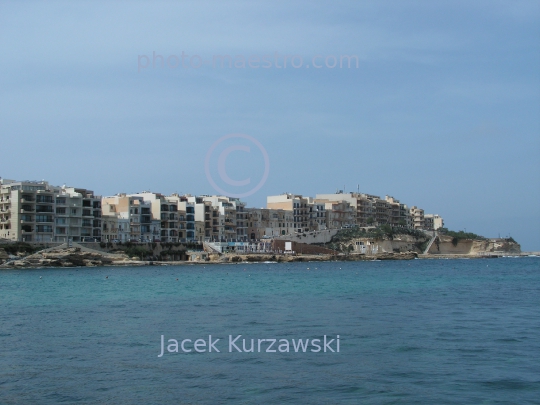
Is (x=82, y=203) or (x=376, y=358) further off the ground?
(x=82, y=203)

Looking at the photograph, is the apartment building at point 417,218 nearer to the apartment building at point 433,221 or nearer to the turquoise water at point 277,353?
the apartment building at point 433,221

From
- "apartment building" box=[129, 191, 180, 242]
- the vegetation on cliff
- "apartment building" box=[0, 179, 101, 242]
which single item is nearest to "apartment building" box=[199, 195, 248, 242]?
"apartment building" box=[129, 191, 180, 242]

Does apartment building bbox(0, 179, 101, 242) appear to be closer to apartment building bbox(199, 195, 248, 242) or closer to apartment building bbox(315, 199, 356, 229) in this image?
apartment building bbox(199, 195, 248, 242)

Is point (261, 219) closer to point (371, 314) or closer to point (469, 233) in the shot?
point (469, 233)

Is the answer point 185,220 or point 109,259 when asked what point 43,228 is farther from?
point 185,220

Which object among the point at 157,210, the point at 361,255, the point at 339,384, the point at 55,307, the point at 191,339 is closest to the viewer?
the point at 339,384

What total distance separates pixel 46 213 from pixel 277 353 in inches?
2739

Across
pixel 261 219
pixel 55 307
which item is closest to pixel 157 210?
pixel 261 219

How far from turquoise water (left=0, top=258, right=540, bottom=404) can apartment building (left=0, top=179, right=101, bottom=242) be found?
48491mm

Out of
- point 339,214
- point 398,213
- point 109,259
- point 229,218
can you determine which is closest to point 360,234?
point 339,214

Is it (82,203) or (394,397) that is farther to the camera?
(82,203)

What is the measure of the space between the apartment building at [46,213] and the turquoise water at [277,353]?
48.5 metres

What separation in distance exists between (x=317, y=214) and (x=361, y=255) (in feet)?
56.8

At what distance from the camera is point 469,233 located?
500ft
